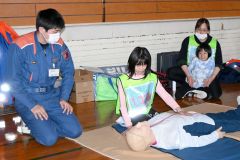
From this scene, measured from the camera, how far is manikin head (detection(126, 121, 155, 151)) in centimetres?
279

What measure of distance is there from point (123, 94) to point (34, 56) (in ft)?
2.76

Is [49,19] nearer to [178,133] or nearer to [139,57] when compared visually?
[139,57]

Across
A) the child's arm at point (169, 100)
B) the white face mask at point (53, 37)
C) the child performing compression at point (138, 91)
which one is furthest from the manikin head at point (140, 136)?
the white face mask at point (53, 37)

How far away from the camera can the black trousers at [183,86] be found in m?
4.89

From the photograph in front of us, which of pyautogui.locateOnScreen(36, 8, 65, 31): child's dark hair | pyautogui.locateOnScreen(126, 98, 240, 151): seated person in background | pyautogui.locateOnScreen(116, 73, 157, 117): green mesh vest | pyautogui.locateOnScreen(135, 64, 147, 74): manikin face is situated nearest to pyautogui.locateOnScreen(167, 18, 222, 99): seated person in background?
pyautogui.locateOnScreen(116, 73, 157, 117): green mesh vest

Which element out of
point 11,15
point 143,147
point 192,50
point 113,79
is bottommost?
point 143,147

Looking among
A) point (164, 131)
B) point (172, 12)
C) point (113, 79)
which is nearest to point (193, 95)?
point (113, 79)

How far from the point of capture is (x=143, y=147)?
2.94m

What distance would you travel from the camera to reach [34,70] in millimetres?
3387

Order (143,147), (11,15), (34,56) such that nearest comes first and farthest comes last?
(143,147) < (34,56) < (11,15)

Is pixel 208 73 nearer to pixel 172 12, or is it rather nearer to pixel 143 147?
pixel 172 12

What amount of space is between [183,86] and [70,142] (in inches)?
84.9

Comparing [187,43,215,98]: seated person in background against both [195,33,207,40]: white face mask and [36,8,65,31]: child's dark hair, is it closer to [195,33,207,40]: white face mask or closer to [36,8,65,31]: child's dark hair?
[195,33,207,40]: white face mask

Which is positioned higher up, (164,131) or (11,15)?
(11,15)
